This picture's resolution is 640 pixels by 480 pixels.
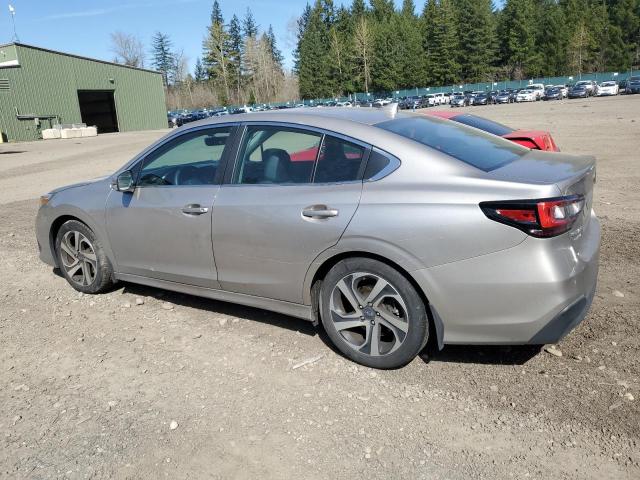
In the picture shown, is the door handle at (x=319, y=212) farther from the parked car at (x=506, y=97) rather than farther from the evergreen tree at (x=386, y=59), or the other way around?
the evergreen tree at (x=386, y=59)

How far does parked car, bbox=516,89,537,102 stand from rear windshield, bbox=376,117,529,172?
215 ft

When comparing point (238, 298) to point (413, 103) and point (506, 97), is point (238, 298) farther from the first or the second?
point (413, 103)

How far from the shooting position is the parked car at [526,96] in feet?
211

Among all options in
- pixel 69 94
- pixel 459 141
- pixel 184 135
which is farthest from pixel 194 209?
pixel 69 94

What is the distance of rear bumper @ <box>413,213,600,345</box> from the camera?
10.0 ft

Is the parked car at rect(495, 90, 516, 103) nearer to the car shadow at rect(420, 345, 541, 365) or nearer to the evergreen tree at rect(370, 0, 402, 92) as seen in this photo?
the evergreen tree at rect(370, 0, 402, 92)

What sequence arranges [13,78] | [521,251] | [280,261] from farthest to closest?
[13,78] → [280,261] → [521,251]

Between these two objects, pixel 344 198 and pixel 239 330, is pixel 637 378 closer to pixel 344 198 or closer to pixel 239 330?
pixel 344 198

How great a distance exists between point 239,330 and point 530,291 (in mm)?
2279

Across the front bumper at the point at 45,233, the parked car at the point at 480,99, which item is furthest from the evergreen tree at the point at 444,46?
the front bumper at the point at 45,233

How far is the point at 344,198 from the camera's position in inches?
140

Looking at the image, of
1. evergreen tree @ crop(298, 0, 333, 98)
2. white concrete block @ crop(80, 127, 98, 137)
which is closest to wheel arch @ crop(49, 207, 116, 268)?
white concrete block @ crop(80, 127, 98, 137)

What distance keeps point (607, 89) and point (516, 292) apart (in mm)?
65849

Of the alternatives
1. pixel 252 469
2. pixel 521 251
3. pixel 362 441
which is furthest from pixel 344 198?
pixel 252 469
